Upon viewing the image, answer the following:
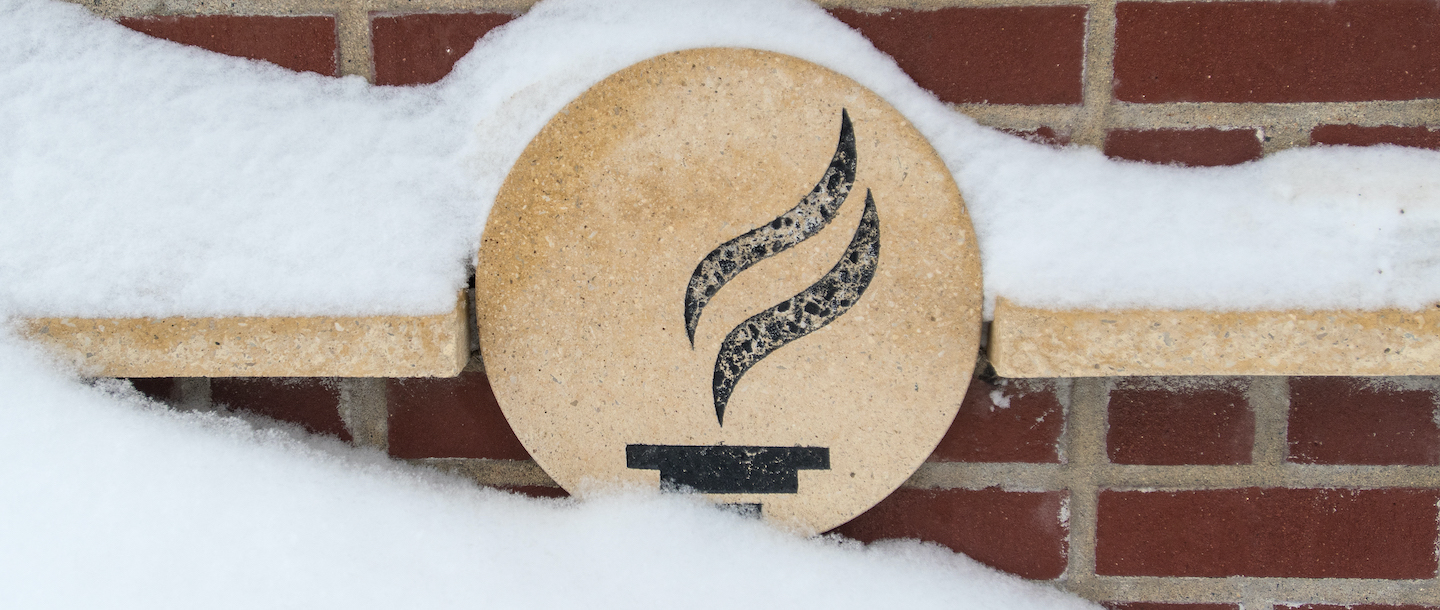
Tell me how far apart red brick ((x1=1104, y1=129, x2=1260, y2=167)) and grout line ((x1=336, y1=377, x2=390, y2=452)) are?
0.63 m

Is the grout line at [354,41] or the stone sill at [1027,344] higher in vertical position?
the grout line at [354,41]

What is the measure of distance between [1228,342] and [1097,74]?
8.5 inches

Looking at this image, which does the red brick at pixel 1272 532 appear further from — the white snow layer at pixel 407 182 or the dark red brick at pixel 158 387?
the dark red brick at pixel 158 387

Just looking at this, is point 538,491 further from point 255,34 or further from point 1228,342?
point 1228,342

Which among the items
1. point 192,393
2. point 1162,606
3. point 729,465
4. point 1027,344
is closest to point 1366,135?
point 1027,344

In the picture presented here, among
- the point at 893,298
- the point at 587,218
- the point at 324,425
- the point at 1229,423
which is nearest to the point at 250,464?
the point at 324,425

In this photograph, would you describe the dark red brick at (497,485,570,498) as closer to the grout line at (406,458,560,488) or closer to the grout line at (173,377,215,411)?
the grout line at (406,458,560,488)

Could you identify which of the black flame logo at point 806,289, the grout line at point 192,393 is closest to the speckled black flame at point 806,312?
the black flame logo at point 806,289

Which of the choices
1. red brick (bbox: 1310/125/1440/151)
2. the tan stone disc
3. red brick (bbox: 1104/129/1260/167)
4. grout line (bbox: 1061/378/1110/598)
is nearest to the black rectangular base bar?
the tan stone disc

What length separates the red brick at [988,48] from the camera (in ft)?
1.65

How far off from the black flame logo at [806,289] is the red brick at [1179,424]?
0.87 feet

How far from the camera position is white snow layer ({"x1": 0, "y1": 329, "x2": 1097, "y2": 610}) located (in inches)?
20.1

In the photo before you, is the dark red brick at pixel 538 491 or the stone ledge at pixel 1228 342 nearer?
the stone ledge at pixel 1228 342

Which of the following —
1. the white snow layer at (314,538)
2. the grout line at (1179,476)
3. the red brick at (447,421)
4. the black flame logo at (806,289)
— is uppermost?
the black flame logo at (806,289)
